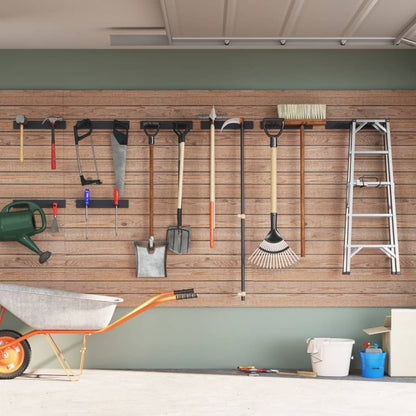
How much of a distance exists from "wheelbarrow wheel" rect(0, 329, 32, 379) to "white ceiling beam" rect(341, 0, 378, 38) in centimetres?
328

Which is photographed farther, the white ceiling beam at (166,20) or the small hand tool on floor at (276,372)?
the small hand tool on floor at (276,372)

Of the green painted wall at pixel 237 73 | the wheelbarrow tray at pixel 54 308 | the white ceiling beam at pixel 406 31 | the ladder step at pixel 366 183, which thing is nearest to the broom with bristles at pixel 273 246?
the green painted wall at pixel 237 73

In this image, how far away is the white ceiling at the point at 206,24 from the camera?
142 inches

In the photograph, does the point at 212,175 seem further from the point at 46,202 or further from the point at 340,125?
the point at 46,202

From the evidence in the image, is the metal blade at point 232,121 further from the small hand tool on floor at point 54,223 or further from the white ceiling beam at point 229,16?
the small hand tool on floor at point 54,223

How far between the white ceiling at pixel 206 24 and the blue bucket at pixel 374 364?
2386 mm

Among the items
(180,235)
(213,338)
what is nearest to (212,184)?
(180,235)

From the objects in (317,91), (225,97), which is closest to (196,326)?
(225,97)

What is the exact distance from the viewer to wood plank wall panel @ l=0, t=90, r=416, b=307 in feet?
14.2

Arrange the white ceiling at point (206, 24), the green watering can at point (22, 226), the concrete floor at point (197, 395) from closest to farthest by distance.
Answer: the concrete floor at point (197, 395)
the white ceiling at point (206, 24)
the green watering can at point (22, 226)

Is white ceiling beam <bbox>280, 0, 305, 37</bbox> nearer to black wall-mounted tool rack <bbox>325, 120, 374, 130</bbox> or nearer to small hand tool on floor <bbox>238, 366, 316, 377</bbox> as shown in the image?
black wall-mounted tool rack <bbox>325, 120, 374, 130</bbox>

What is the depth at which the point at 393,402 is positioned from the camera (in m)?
3.39

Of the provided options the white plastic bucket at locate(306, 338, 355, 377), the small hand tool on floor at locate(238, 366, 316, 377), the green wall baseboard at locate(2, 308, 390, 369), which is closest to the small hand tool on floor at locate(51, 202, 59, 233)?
the green wall baseboard at locate(2, 308, 390, 369)

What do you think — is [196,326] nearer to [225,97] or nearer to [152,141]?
[152,141]
